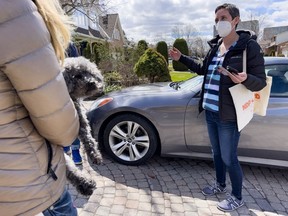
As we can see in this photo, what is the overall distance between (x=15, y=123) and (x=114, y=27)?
37458 mm

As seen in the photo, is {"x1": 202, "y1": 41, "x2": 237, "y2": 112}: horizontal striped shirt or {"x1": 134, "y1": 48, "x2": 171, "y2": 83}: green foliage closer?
{"x1": 202, "y1": 41, "x2": 237, "y2": 112}: horizontal striped shirt

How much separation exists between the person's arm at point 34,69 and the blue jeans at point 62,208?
35 cm

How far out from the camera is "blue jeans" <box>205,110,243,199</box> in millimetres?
2768

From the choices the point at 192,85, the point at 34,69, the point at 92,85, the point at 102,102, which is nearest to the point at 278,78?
the point at 192,85

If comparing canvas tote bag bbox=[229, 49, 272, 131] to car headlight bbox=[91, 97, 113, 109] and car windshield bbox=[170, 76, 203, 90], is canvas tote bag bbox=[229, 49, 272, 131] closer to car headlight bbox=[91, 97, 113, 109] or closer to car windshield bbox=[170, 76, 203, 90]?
car windshield bbox=[170, 76, 203, 90]

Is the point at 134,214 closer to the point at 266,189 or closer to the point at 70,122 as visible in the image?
the point at 266,189

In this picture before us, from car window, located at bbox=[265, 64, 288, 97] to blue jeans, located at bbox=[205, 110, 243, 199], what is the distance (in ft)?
3.84

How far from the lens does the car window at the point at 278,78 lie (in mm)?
3643

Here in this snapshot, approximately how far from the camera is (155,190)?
3.43 metres

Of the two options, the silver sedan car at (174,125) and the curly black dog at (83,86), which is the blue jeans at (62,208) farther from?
the silver sedan car at (174,125)

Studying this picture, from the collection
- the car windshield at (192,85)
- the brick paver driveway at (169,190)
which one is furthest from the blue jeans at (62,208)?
the car windshield at (192,85)

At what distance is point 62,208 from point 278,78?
3.28m

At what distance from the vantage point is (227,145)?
2797mm

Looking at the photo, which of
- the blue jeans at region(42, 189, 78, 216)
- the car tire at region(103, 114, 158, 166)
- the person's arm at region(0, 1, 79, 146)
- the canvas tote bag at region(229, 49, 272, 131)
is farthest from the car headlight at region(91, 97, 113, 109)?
the person's arm at region(0, 1, 79, 146)
